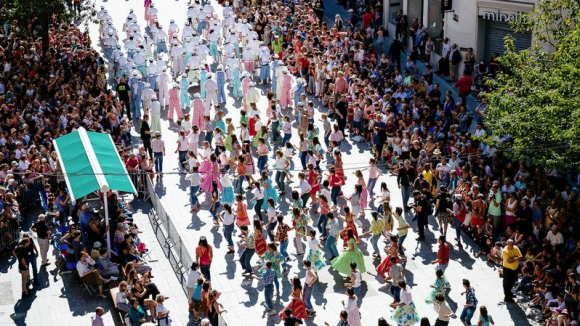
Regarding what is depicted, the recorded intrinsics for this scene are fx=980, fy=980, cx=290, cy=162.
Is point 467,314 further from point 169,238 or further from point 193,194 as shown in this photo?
point 193,194

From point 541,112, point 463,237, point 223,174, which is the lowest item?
point 463,237

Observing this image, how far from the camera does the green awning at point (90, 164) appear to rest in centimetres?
2162

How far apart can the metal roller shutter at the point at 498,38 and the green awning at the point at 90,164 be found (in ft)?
43.3

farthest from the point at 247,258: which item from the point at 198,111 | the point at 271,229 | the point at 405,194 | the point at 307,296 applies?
the point at 198,111

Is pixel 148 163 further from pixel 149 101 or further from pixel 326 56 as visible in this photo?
pixel 326 56

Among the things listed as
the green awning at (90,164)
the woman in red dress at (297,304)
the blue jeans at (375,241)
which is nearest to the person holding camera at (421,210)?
the blue jeans at (375,241)

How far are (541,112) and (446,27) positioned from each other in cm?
1135

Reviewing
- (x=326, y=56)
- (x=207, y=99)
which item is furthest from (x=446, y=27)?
(x=207, y=99)

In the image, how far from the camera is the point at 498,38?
30781 mm

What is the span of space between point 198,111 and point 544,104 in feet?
A: 35.0

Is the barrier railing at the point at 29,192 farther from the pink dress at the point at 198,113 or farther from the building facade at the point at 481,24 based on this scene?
the building facade at the point at 481,24

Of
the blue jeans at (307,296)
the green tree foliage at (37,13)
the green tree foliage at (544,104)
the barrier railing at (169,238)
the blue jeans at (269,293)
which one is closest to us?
the blue jeans at (307,296)

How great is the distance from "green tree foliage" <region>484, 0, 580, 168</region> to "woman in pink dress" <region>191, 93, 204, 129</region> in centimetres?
899

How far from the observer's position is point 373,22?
36.6 meters
